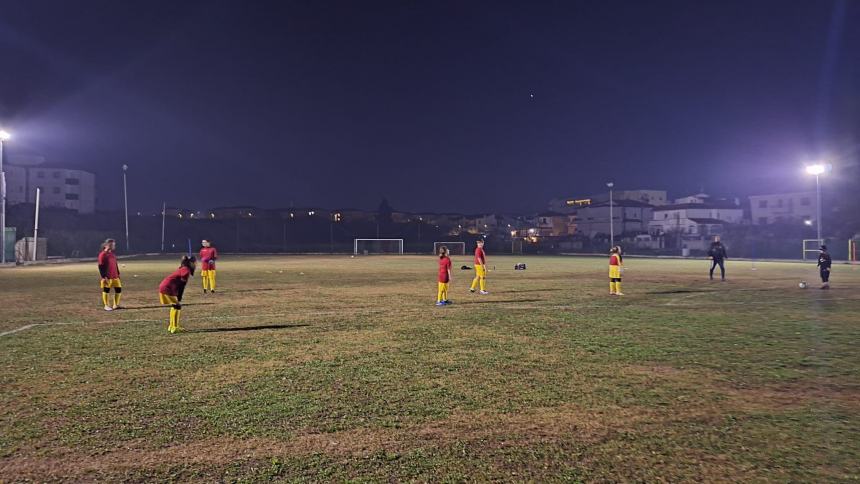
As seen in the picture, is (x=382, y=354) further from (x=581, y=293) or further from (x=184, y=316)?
(x=581, y=293)

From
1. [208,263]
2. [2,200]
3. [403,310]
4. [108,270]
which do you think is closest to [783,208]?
[403,310]

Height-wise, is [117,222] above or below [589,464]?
above

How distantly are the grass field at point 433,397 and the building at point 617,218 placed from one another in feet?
308

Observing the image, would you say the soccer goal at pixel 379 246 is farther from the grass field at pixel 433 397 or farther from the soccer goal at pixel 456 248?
the grass field at pixel 433 397

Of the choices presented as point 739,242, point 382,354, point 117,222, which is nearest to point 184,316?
point 382,354

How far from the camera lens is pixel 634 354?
955 centimetres

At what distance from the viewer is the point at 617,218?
105312mm

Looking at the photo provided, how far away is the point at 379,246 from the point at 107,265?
232ft

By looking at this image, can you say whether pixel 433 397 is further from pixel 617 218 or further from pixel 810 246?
pixel 617 218

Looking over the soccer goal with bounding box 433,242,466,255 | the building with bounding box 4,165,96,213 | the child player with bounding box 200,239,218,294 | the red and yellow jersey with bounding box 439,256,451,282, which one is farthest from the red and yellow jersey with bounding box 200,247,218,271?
the building with bounding box 4,165,96,213

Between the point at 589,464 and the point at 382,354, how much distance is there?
5227mm

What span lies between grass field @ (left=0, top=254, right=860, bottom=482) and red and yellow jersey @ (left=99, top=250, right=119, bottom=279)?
1.69m

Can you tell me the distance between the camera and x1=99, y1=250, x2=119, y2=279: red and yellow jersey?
50.7ft

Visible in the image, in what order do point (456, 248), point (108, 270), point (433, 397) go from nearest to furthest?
1. point (433, 397)
2. point (108, 270)
3. point (456, 248)
